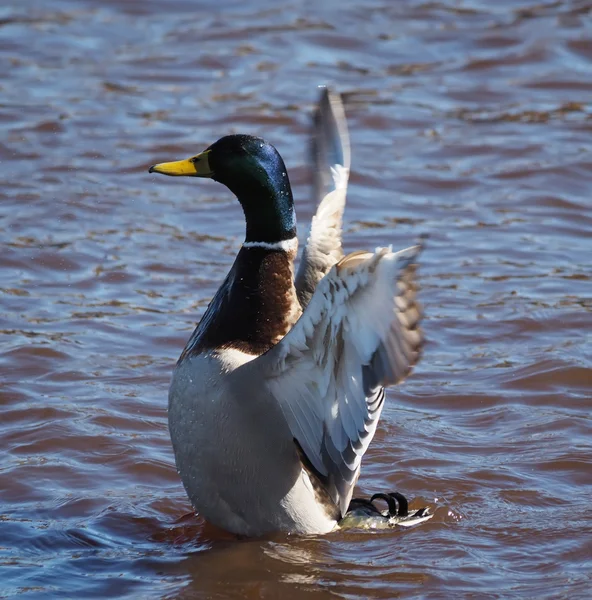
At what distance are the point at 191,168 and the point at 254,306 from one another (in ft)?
2.27

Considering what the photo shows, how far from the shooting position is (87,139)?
10391mm

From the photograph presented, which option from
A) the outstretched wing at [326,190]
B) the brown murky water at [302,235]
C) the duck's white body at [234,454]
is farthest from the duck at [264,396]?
the outstretched wing at [326,190]

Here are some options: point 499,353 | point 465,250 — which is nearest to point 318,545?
point 499,353

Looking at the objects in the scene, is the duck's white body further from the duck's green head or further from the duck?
the duck's green head

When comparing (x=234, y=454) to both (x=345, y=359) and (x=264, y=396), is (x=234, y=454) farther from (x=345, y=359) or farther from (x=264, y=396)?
(x=345, y=359)

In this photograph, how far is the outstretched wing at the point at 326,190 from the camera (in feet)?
19.7

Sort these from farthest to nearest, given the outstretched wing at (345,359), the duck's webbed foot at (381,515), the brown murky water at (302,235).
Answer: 1. the duck's webbed foot at (381,515)
2. the brown murky water at (302,235)
3. the outstretched wing at (345,359)

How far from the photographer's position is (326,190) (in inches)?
249

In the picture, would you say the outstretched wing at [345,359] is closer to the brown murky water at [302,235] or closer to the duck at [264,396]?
the duck at [264,396]

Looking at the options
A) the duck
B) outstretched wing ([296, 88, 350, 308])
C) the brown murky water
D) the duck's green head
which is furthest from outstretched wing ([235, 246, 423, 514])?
outstretched wing ([296, 88, 350, 308])

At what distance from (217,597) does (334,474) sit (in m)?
0.71

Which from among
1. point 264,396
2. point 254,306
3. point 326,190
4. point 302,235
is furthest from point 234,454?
point 302,235

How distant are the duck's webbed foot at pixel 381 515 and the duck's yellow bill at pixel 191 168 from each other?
5.40 feet

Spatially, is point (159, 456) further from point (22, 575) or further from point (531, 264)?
point (531, 264)
